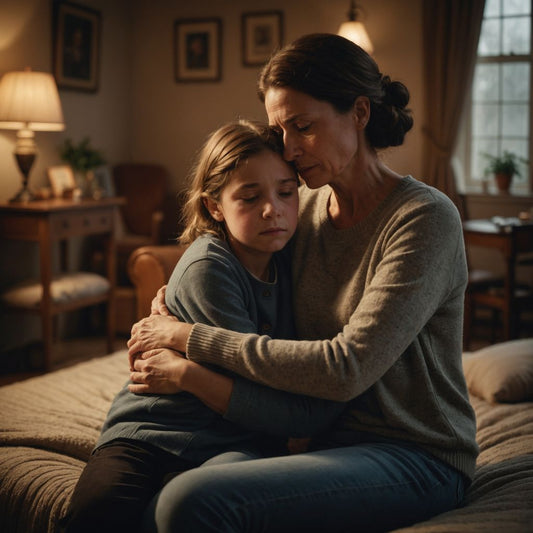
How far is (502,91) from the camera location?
546 cm

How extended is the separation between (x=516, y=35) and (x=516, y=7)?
0.20 m

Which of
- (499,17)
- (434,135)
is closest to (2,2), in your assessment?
(434,135)

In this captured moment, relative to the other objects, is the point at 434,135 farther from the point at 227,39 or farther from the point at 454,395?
the point at 454,395

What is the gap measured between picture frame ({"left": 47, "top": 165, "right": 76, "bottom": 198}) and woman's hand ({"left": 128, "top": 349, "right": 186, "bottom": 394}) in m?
3.30

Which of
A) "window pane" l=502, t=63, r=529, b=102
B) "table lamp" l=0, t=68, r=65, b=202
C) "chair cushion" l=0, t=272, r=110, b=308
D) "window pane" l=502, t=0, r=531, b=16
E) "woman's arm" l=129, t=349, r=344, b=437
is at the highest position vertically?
"window pane" l=502, t=0, r=531, b=16

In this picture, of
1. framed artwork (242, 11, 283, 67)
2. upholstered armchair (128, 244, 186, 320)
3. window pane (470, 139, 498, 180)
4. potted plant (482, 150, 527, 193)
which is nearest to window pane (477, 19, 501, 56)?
window pane (470, 139, 498, 180)

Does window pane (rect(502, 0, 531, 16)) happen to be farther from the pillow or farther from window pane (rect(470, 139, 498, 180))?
the pillow

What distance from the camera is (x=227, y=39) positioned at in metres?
5.96

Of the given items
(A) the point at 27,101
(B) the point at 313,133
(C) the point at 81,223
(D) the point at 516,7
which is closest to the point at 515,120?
(D) the point at 516,7

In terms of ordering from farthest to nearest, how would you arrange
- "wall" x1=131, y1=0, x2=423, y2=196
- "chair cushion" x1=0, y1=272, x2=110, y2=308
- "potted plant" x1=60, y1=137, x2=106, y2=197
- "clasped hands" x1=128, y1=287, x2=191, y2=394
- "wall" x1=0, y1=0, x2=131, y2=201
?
"wall" x1=131, y1=0, x2=423, y2=196 → "potted plant" x1=60, y1=137, x2=106, y2=197 → "wall" x1=0, y1=0, x2=131, y2=201 → "chair cushion" x1=0, y1=272, x2=110, y2=308 → "clasped hands" x1=128, y1=287, x2=191, y2=394

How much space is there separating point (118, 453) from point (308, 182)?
2.31ft

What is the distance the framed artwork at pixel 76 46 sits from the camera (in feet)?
16.5

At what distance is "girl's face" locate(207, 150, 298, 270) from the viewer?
1540 millimetres

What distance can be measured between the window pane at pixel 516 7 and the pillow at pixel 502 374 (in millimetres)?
3613
